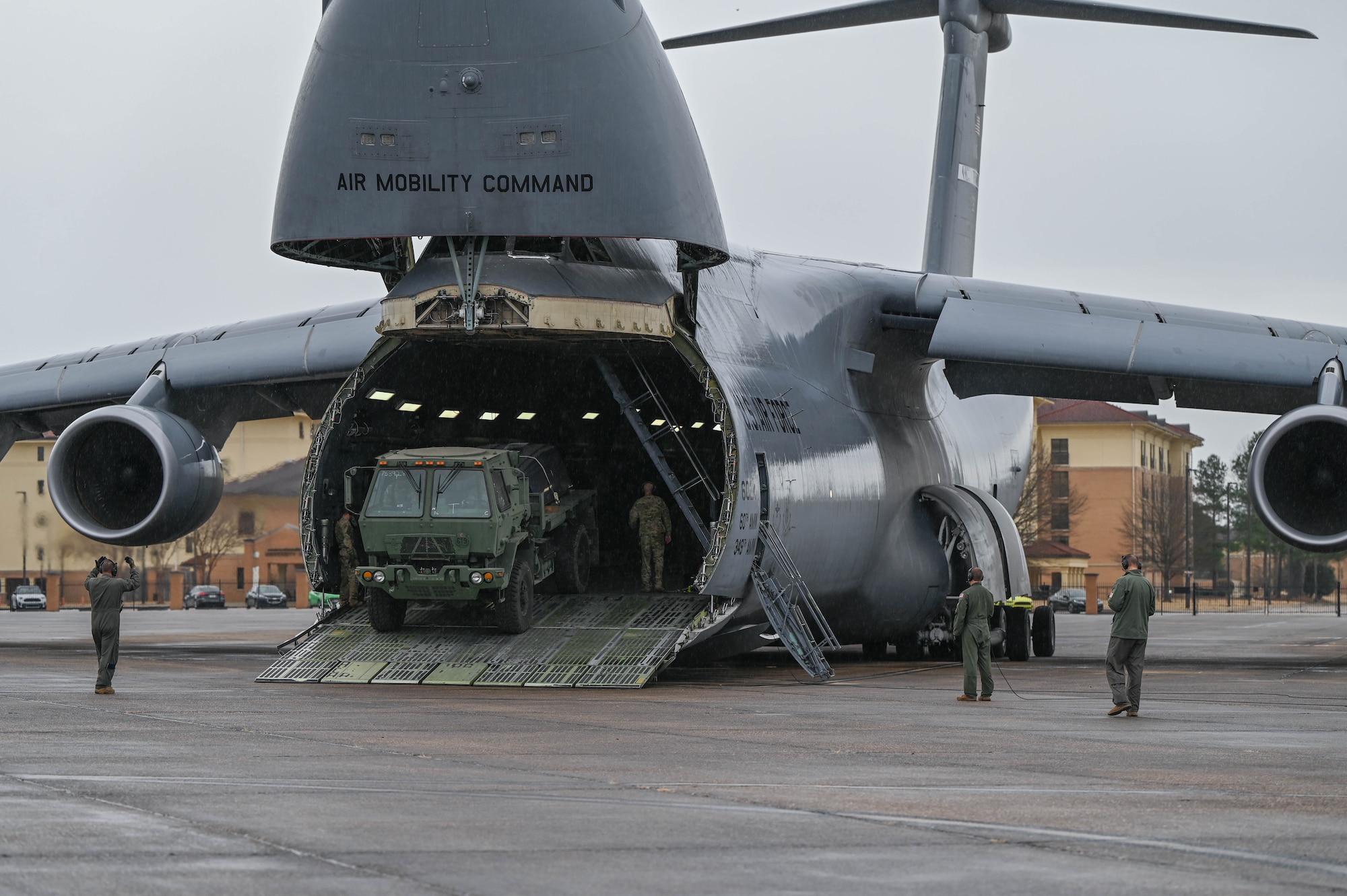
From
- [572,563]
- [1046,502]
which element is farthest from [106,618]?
[1046,502]

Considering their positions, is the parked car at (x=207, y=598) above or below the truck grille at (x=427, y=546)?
below

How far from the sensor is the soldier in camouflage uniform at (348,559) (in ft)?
66.0

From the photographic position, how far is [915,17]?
2945 centimetres

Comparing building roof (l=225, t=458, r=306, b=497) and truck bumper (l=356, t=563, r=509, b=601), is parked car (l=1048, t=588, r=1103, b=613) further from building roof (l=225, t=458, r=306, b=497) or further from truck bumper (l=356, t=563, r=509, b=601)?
truck bumper (l=356, t=563, r=509, b=601)

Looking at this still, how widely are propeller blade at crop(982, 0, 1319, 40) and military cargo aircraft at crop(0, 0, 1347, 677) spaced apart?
49 mm

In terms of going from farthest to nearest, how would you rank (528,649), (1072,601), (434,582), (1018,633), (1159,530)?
(1159,530) < (1072,601) < (1018,633) < (434,582) < (528,649)

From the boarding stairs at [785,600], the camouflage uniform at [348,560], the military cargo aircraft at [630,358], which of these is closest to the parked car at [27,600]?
the military cargo aircraft at [630,358]

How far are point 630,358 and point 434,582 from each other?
3465mm

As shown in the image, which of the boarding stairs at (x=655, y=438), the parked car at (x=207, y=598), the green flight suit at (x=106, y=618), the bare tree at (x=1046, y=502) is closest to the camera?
the green flight suit at (x=106, y=618)

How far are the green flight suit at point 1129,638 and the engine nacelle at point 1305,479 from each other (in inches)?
183

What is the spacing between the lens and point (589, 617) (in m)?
19.3

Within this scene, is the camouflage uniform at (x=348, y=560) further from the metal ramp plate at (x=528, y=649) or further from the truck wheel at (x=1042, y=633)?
the truck wheel at (x=1042, y=633)

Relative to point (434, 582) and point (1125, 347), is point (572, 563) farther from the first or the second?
point (1125, 347)

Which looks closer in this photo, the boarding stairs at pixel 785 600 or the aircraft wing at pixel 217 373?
the boarding stairs at pixel 785 600
